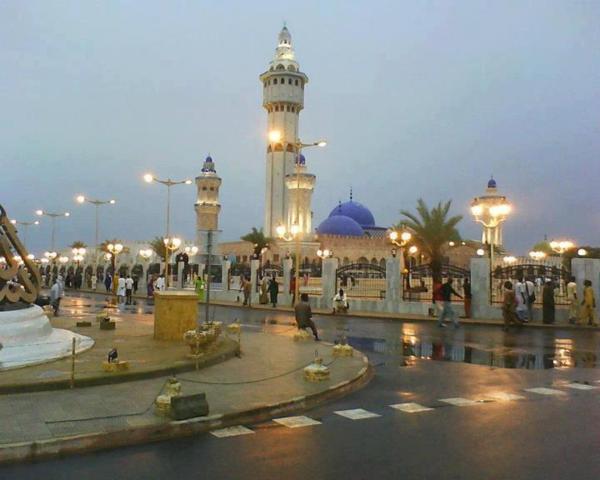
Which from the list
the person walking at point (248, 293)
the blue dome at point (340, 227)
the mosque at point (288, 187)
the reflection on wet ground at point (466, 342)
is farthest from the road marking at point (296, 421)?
the blue dome at point (340, 227)

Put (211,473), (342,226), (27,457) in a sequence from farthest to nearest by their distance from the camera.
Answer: (342,226) < (27,457) < (211,473)

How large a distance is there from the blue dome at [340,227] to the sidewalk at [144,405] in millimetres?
73824

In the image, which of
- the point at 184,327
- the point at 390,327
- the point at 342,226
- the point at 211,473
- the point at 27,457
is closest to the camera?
the point at 211,473

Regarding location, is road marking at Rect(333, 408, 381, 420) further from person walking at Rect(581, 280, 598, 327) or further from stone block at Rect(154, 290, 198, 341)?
person walking at Rect(581, 280, 598, 327)

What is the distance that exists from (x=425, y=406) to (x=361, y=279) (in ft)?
77.6

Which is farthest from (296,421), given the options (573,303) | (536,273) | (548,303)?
(536,273)

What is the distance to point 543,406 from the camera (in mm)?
7426

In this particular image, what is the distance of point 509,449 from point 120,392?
4.93m

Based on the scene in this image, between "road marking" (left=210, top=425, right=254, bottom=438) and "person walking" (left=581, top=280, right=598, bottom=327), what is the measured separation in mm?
16067

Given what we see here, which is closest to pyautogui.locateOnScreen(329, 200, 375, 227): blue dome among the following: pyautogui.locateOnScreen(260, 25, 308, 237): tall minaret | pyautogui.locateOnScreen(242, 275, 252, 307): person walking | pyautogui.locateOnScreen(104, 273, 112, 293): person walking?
pyautogui.locateOnScreen(260, 25, 308, 237): tall minaret

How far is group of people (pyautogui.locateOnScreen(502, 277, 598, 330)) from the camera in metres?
18.1

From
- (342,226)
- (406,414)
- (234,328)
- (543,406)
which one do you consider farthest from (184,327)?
(342,226)

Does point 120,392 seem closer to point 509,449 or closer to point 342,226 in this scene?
point 509,449

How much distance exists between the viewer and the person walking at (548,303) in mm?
19438
